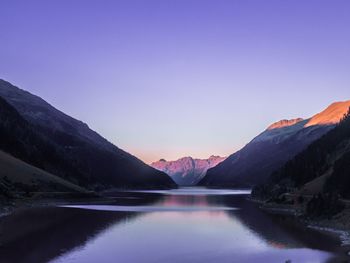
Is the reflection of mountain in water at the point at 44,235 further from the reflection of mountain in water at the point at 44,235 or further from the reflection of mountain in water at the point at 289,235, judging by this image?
the reflection of mountain in water at the point at 289,235

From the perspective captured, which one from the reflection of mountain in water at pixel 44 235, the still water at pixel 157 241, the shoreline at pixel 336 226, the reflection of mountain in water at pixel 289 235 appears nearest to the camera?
the reflection of mountain in water at pixel 44 235

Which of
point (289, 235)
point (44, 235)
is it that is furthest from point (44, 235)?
point (289, 235)

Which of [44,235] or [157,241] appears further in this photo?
[44,235]

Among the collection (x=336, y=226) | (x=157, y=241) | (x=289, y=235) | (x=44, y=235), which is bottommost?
(x=157, y=241)

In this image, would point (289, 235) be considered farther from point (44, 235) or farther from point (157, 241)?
point (44, 235)

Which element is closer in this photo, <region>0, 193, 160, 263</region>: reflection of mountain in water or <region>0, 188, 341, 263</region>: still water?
<region>0, 193, 160, 263</region>: reflection of mountain in water

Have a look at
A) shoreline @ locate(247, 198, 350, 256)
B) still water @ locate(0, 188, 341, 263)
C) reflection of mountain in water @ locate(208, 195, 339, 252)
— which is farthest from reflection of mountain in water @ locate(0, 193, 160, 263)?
shoreline @ locate(247, 198, 350, 256)

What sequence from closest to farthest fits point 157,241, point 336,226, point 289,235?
1. point 157,241
2. point 289,235
3. point 336,226

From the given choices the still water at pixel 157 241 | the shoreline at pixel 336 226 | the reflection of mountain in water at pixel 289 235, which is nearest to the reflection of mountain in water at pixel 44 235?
the still water at pixel 157 241

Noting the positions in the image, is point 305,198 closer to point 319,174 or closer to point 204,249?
point 319,174

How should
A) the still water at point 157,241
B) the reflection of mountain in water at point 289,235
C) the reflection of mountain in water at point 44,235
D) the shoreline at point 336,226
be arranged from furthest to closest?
the shoreline at point 336,226 < the reflection of mountain in water at point 289,235 < the still water at point 157,241 < the reflection of mountain in water at point 44,235

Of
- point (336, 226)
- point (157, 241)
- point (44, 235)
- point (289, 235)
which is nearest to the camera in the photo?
point (157, 241)

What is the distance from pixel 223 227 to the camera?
10269cm

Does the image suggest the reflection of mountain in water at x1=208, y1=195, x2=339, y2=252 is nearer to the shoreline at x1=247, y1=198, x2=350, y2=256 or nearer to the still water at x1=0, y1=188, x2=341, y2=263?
the still water at x1=0, y1=188, x2=341, y2=263
